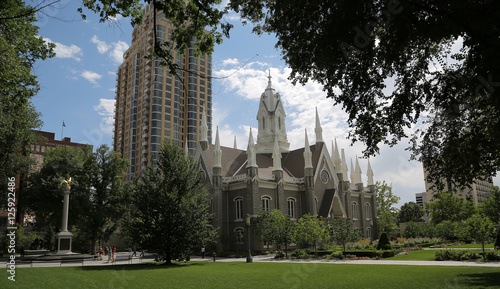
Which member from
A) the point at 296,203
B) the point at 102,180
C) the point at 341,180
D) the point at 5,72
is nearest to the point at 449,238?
the point at 341,180

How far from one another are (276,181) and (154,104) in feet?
170

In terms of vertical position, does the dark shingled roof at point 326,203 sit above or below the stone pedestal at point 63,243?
above

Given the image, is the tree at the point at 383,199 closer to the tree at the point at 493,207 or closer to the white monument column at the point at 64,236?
the tree at the point at 493,207

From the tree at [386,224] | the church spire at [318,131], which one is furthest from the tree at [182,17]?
the tree at [386,224]

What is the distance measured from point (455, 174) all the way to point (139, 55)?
9408 centimetres

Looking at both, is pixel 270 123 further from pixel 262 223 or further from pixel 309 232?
pixel 309 232

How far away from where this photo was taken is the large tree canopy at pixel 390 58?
8.83m

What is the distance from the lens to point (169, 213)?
25.6 m

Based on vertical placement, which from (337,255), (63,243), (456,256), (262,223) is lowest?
(337,255)

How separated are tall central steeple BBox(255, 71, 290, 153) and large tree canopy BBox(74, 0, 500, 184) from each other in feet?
144

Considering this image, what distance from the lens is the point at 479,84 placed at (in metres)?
8.81

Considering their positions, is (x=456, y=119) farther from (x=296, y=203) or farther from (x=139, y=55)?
(x=139, y=55)

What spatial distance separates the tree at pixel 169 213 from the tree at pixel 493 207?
61.7 meters

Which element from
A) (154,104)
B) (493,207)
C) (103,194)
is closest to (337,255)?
(103,194)
